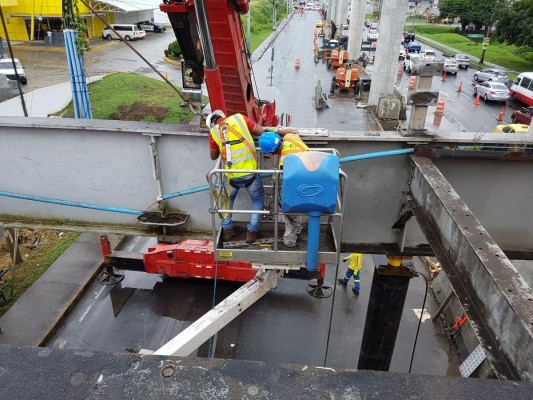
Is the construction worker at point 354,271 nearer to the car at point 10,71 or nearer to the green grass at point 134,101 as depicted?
the green grass at point 134,101

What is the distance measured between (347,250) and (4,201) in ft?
16.8

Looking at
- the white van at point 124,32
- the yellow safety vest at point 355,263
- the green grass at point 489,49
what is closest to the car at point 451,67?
the green grass at point 489,49

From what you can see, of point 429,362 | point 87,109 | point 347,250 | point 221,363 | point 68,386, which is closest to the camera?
point 68,386

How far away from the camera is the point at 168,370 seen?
173 cm

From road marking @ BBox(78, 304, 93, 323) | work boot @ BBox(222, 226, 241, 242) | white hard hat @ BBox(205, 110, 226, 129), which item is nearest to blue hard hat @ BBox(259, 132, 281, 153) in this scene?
white hard hat @ BBox(205, 110, 226, 129)

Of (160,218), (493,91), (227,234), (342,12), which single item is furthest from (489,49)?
(227,234)

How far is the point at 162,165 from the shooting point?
5.66 metres

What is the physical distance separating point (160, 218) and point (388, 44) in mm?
21197

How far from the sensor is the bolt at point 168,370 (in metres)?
1.70

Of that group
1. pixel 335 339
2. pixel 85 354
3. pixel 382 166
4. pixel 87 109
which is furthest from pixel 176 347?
pixel 87 109

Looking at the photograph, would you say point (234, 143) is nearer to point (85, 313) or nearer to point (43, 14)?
point (85, 313)

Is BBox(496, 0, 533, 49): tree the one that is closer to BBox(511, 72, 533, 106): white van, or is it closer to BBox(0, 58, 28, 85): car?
BBox(511, 72, 533, 106): white van

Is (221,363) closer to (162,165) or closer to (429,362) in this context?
(162,165)

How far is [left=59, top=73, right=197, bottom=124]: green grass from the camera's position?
2266 cm
